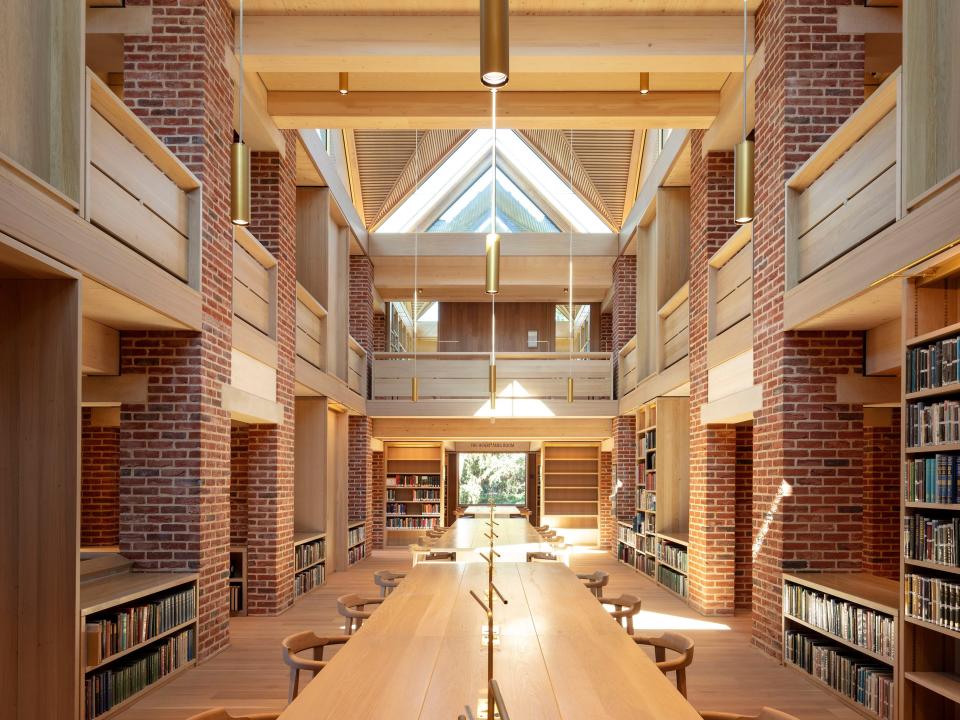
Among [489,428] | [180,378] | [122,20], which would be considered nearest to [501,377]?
[489,428]

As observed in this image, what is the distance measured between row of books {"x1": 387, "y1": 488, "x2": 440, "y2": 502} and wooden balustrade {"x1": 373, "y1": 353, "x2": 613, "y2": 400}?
9.84ft

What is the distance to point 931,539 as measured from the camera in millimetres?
4598

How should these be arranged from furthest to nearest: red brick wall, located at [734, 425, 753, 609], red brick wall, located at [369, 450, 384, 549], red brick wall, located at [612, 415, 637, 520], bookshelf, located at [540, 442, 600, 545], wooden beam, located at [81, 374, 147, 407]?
1. bookshelf, located at [540, 442, 600, 545]
2. red brick wall, located at [369, 450, 384, 549]
3. red brick wall, located at [612, 415, 637, 520]
4. red brick wall, located at [734, 425, 753, 609]
5. wooden beam, located at [81, 374, 147, 407]

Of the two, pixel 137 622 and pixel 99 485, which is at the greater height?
pixel 99 485

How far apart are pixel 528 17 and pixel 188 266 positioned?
3605mm

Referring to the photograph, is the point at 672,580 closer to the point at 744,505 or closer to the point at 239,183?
the point at 744,505

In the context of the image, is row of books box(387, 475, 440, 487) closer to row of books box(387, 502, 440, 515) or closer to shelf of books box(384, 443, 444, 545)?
shelf of books box(384, 443, 444, 545)

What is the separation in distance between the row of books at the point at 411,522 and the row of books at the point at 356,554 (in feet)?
8.23

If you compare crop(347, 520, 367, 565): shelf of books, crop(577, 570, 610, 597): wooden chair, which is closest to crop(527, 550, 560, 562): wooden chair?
crop(577, 570, 610, 597): wooden chair

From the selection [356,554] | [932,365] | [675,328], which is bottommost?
[356,554]

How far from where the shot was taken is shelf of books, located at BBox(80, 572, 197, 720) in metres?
5.19

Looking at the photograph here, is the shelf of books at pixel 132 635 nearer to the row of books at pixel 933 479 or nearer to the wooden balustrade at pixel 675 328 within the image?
the row of books at pixel 933 479

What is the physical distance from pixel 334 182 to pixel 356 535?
5728mm

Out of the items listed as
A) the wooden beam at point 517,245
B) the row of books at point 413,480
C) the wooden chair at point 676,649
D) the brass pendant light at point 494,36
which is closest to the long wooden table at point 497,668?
the wooden chair at point 676,649
